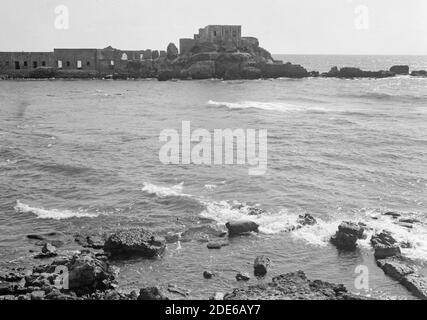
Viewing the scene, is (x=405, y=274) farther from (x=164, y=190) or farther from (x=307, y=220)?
(x=164, y=190)

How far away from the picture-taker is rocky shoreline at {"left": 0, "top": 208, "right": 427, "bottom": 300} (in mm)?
16498

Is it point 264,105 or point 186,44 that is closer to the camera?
point 264,105

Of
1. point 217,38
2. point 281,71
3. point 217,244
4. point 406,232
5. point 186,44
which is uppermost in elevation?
point 217,38

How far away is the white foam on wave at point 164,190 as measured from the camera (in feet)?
95.9

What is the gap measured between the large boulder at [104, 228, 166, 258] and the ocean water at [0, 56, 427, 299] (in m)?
0.52

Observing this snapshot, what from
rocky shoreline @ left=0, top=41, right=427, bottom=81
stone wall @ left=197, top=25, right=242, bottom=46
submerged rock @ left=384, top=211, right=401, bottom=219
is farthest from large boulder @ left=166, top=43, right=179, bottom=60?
submerged rock @ left=384, top=211, right=401, bottom=219

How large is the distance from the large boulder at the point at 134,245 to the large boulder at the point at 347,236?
7471mm

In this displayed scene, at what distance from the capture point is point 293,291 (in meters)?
16.5

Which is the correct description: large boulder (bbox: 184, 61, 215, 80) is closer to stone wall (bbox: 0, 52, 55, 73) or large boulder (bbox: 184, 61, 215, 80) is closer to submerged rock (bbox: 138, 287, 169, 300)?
stone wall (bbox: 0, 52, 55, 73)

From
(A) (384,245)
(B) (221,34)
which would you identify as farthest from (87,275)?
(B) (221,34)

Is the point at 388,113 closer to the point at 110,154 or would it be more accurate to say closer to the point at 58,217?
the point at 110,154

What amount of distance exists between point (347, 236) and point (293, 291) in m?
6.29

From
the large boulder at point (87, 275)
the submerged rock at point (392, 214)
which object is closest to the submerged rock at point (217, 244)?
the large boulder at point (87, 275)

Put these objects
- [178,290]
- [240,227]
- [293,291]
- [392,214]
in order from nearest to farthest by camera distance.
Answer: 1. [293,291]
2. [178,290]
3. [240,227]
4. [392,214]
